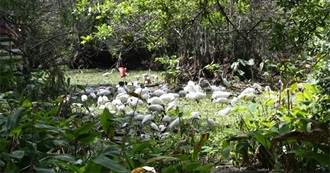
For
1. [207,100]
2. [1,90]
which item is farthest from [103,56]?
[1,90]

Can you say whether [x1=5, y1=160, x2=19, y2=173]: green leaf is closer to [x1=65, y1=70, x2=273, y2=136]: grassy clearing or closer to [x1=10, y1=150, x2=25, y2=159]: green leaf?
[x1=10, y1=150, x2=25, y2=159]: green leaf

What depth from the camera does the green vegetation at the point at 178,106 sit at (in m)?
2.19

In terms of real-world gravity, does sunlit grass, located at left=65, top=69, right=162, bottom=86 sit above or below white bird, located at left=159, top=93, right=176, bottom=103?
below

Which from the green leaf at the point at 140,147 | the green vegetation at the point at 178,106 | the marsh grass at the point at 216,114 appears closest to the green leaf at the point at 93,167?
the green vegetation at the point at 178,106

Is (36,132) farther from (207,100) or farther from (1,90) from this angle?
(207,100)

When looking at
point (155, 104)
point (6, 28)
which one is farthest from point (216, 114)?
point (6, 28)

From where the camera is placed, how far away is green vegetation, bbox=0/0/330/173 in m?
2.19

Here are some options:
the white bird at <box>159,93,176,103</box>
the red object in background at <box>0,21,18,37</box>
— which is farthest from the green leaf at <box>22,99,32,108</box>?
the white bird at <box>159,93,176,103</box>

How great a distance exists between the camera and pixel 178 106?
6012mm

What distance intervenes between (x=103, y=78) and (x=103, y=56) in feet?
11.2

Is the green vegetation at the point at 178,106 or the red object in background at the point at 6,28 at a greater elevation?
the red object in background at the point at 6,28

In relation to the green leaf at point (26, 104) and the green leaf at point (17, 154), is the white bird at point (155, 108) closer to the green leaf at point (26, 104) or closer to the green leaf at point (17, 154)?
the green leaf at point (26, 104)

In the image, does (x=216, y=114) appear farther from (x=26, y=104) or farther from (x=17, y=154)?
(x=17, y=154)

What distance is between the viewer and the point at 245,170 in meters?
3.90
